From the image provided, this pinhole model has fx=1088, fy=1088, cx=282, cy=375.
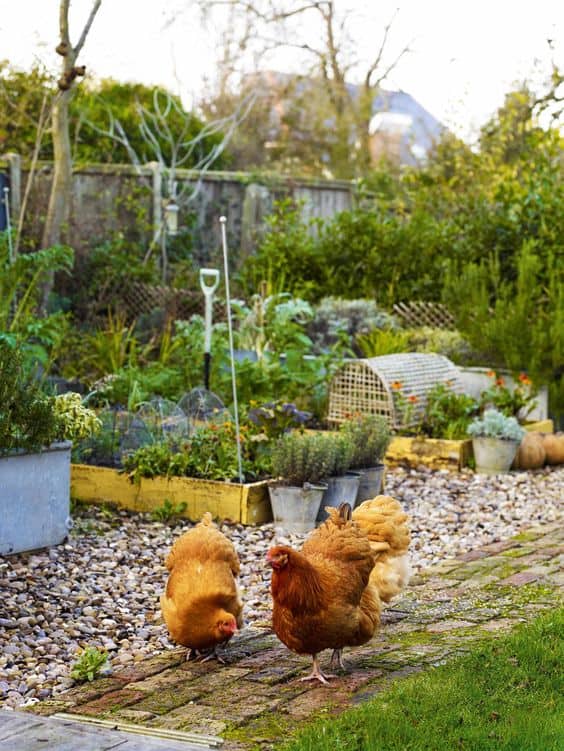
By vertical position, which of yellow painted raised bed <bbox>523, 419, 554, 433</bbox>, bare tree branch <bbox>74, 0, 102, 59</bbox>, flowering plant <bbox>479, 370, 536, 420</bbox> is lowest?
yellow painted raised bed <bbox>523, 419, 554, 433</bbox>

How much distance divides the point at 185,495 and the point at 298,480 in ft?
2.44

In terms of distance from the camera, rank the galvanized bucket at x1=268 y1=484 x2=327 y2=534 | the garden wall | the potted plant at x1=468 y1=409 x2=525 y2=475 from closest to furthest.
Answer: the galvanized bucket at x1=268 y1=484 x2=327 y2=534, the potted plant at x1=468 y1=409 x2=525 y2=475, the garden wall

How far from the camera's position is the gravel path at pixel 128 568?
4547mm

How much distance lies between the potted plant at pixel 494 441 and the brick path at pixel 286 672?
2964 mm

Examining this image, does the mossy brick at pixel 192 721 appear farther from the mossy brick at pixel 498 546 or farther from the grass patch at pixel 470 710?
the mossy brick at pixel 498 546

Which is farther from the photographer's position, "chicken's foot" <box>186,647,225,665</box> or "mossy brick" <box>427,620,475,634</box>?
"mossy brick" <box>427,620,475,634</box>

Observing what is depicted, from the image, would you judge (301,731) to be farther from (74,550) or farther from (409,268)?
(409,268)

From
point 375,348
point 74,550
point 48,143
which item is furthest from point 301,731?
point 48,143

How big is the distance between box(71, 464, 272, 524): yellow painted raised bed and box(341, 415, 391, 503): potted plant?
74 cm

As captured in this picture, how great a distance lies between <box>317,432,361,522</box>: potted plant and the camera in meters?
6.97

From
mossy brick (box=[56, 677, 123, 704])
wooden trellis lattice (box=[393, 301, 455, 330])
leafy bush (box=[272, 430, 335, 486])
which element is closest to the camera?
mossy brick (box=[56, 677, 123, 704])

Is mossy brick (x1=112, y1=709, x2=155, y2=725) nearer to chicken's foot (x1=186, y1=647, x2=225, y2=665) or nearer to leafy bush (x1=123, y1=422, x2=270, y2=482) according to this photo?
chicken's foot (x1=186, y1=647, x2=225, y2=665)

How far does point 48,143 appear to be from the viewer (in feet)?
49.6

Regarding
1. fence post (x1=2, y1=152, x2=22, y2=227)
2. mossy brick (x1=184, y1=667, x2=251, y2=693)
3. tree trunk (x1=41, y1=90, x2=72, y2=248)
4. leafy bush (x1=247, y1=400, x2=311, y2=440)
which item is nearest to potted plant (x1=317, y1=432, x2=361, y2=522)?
leafy bush (x1=247, y1=400, x2=311, y2=440)
